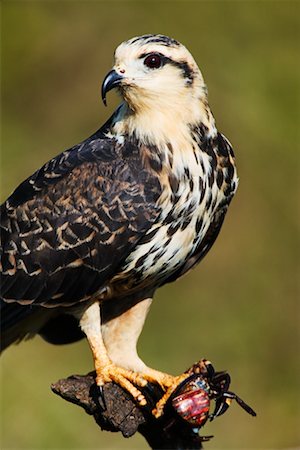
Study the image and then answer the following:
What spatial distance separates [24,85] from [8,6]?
882mm

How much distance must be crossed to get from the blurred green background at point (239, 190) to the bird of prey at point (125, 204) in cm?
270

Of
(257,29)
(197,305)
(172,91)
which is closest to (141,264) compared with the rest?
(172,91)

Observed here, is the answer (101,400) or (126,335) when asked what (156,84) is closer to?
(126,335)

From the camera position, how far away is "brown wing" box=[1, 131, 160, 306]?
484 cm

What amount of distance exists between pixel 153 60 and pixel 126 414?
167 centimetres

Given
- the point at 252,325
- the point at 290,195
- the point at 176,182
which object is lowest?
the point at 252,325

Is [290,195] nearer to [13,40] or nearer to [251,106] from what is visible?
[251,106]

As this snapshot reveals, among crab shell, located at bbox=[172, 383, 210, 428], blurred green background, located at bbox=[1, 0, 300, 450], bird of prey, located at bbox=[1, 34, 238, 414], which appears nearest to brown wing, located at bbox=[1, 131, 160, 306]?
bird of prey, located at bbox=[1, 34, 238, 414]

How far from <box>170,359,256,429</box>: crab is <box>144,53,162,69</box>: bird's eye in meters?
1.43

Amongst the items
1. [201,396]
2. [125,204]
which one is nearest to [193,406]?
[201,396]

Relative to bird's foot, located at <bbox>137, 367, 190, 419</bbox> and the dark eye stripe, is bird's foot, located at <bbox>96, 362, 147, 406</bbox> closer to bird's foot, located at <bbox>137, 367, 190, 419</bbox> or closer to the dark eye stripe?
bird's foot, located at <bbox>137, 367, 190, 419</bbox>

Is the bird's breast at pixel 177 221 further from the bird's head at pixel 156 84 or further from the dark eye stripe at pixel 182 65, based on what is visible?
the dark eye stripe at pixel 182 65

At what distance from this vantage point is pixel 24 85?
929cm

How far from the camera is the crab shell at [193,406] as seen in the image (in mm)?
4562
